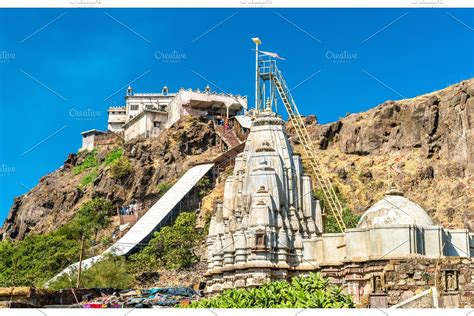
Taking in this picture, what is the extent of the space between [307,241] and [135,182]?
51.0 meters

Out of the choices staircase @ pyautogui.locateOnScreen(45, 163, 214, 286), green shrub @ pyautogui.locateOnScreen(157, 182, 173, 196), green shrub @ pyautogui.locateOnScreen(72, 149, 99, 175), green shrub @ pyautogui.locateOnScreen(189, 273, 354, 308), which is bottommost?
green shrub @ pyautogui.locateOnScreen(189, 273, 354, 308)

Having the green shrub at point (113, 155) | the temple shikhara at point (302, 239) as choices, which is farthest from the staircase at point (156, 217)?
the green shrub at point (113, 155)

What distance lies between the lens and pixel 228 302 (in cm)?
1902

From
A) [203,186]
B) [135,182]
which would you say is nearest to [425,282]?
[203,186]

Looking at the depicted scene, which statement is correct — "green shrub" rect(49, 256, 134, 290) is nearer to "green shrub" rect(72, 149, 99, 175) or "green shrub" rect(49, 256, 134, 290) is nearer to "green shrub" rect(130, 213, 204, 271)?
"green shrub" rect(130, 213, 204, 271)

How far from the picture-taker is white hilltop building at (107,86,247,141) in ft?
274

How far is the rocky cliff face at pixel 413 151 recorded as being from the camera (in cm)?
6375

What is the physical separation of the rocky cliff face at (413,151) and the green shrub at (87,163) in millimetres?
25489

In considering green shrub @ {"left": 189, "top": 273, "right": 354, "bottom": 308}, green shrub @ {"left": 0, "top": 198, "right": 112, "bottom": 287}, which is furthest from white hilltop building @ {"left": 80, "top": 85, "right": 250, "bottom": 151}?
green shrub @ {"left": 189, "top": 273, "right": 354, "bottom": 308}

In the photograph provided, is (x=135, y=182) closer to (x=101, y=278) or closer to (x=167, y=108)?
(x=167, y=108)

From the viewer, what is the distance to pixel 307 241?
30234 millimetres

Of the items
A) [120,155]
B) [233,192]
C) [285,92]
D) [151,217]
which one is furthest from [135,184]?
[233,192]

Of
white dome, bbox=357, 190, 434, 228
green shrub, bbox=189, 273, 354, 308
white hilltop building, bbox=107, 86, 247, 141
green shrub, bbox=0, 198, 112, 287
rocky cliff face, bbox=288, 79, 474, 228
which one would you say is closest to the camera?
Result: green shrub, bbox=189, 273, 354, 308

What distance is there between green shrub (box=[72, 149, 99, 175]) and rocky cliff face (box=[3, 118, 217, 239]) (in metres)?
2.76
